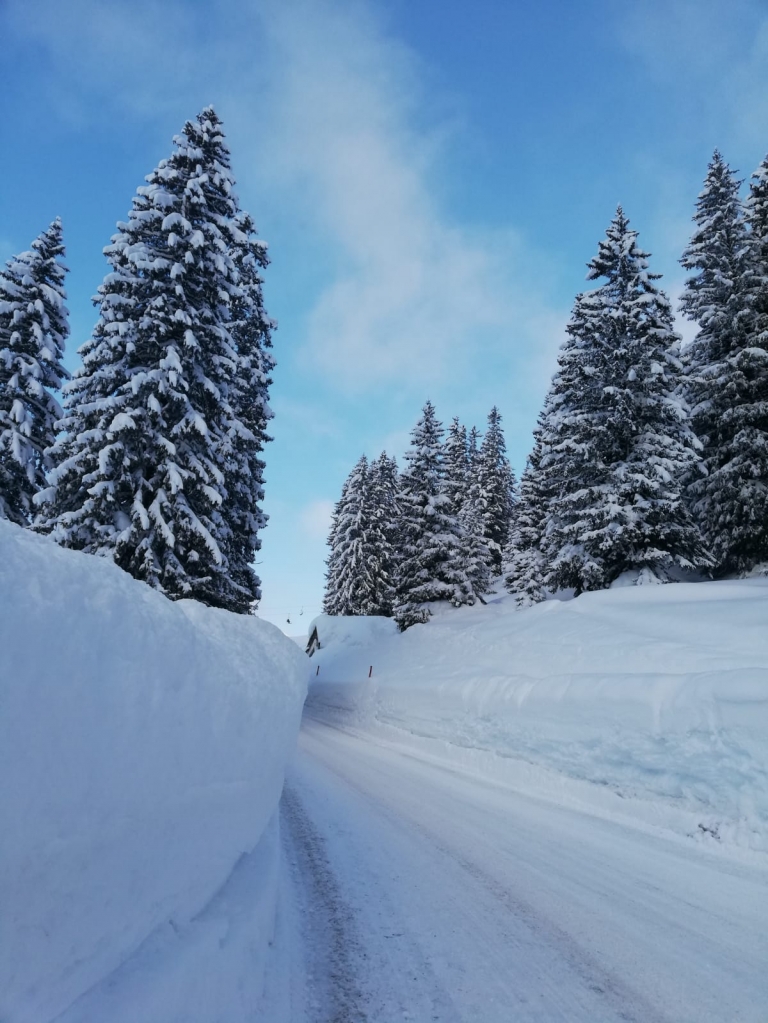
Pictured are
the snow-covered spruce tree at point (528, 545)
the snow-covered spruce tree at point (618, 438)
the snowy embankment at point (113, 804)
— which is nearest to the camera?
the snowy embankment at point (113, 804)

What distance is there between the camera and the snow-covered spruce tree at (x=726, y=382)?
1723cm

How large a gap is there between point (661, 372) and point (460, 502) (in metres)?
22.1

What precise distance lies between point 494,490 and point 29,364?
36585 mm

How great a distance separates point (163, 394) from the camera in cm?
1294

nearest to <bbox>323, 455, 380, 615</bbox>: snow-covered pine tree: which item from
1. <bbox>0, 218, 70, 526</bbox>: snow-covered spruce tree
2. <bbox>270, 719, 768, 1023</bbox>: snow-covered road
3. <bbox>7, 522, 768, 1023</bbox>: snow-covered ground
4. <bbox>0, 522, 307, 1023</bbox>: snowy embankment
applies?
<bbox>0, 218, 70, 526</bbox>: snow-covered spruce tree

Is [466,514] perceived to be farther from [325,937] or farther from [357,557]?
[325,937]

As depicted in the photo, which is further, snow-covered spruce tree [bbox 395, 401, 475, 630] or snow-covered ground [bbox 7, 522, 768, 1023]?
snow-covered spruce tree [bbox 395, 401, 475, 630]

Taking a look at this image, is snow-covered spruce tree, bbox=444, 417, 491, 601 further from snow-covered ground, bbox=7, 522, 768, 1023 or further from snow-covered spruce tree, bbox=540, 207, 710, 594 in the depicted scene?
snow-covered ground, bbox=7, 522, 768, 1023

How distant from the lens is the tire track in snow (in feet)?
8.99

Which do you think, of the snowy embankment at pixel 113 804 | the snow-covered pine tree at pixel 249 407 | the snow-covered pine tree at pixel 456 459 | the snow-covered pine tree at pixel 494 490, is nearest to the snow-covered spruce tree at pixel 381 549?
the snow-covered pine tree at pixel 456 459

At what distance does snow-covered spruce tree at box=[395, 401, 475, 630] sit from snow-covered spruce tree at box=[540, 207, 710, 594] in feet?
28.2

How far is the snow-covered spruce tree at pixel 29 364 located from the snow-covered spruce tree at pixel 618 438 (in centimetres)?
1716

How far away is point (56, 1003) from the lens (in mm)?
1553

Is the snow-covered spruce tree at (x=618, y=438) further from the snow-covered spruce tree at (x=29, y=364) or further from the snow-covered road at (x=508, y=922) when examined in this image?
the snow-covered spruce tree at (x=29, y=364)
